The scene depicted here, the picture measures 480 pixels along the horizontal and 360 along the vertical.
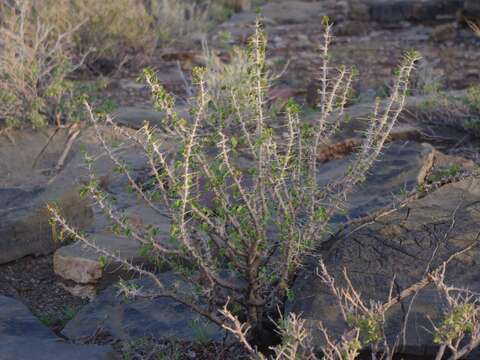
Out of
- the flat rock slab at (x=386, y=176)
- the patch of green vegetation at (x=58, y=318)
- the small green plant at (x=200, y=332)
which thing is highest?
the flat rock slab at (x=386, y=176)

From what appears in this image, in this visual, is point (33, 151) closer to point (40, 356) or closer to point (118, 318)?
point (118, 318)

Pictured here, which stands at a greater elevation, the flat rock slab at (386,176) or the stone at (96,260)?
the flat rock slab at (386,176)

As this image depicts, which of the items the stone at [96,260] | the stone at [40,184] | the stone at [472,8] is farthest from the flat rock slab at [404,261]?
the stone at [472,8]

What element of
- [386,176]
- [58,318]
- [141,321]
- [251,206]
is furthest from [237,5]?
[251,206]

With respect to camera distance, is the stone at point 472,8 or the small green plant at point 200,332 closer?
the small green plant at point 200,332

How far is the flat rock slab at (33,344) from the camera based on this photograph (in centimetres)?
282

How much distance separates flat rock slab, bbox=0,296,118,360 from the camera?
282 centimetres

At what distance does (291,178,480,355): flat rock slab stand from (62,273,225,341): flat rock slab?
0.42m

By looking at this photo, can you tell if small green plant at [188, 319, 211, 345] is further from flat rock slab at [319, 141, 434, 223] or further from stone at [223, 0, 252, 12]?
stone at [223, 0, 252, 12]

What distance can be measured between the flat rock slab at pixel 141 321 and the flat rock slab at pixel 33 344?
6.5 inches

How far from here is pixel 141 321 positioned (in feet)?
10.6

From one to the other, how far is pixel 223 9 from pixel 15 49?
711 cm

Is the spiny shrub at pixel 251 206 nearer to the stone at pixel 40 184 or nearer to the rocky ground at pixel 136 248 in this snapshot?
the rocky ground at pixel 136 248

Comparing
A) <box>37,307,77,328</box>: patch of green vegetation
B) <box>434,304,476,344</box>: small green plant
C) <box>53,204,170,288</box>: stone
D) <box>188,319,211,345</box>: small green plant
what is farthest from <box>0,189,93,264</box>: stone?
<box>434,304,476,344</box>: small green plant
